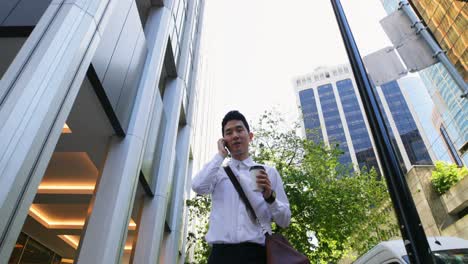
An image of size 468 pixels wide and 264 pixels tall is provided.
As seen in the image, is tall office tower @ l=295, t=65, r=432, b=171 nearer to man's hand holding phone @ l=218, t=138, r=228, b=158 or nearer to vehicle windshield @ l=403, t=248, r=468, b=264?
vehicle windshield @ l=403, t=248, r=468, b=264

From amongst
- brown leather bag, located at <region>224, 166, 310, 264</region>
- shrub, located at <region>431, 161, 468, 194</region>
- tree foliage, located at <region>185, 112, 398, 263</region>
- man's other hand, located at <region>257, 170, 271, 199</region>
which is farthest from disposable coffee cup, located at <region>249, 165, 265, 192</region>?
shrub, located at <region>431, 161, 468, 194</region>

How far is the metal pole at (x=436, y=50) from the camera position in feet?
12.2

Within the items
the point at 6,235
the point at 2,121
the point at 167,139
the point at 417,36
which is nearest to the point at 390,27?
the point at 417,36

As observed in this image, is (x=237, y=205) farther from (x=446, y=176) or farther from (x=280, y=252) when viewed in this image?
(x=446, y=176)

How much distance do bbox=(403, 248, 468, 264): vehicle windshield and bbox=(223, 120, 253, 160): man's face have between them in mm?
3917

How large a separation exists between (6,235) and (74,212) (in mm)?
8313

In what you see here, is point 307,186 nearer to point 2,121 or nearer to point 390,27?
point 390,27

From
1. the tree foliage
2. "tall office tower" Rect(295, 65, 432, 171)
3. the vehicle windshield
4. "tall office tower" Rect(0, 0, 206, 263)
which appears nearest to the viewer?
"tall office tower" Rect(0, 0, 206, 263)

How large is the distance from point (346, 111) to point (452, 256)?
4225 inches

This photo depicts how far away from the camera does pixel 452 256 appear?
471cm

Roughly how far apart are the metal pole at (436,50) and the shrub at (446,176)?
13.2 meters

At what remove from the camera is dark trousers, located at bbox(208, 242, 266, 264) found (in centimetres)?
185

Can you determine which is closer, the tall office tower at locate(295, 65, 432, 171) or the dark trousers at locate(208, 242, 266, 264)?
the dark trousers at locate(208, 242, 266, 264)

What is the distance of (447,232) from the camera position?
46.0ft
